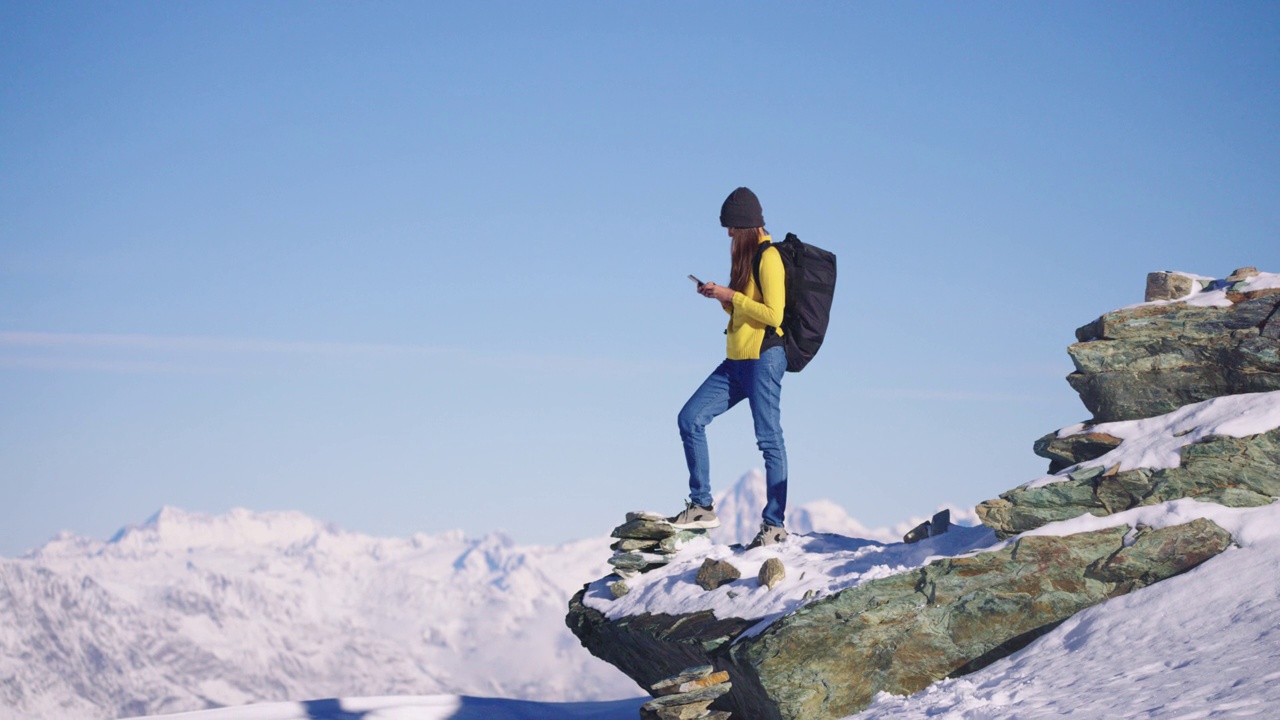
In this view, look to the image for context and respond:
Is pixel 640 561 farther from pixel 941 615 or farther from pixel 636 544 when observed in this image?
pixel 941 615

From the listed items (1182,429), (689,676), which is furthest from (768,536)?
(1182,429)

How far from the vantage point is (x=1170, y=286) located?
43.4 feet

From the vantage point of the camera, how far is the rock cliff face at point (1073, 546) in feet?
33.8

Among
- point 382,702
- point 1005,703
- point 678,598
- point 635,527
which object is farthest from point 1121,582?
point 382,702

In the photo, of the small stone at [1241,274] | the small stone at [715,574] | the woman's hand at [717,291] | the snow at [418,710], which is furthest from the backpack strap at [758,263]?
the snow at [418,710]

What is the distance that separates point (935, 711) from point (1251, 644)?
2.46 metres

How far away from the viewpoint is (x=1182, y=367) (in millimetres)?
12133

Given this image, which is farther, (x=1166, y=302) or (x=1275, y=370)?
(x=1166, y=302)

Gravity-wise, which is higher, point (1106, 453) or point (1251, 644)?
point (1106, 453)

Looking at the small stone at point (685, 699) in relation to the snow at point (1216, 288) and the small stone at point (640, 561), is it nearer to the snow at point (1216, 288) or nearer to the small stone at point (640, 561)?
the small stone at point (640, 561)

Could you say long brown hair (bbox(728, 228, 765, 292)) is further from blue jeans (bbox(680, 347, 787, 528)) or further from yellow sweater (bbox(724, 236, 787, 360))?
blue jeans (bbox(680, 347, 787, 528))

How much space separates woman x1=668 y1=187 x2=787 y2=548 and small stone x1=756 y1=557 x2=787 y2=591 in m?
0.93

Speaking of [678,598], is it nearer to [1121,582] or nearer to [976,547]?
[976,547]

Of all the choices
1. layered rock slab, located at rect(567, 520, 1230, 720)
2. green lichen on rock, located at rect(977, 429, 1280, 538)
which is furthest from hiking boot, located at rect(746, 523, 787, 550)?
green lichen on rock, located at rect(977, 429, 1280, 538)
